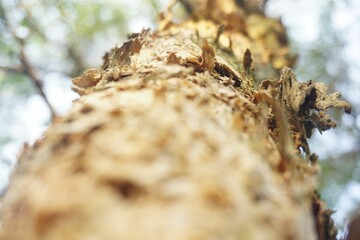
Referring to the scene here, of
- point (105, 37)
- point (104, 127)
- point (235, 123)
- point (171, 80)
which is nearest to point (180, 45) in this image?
point (171, 80)

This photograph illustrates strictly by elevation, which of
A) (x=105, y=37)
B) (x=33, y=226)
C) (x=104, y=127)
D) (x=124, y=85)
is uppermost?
(x=105, y=37)

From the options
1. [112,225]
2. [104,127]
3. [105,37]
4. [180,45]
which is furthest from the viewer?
[105,37]

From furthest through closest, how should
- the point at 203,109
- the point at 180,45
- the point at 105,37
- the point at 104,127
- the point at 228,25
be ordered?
the point at 105,37 < the point at 228,25 < the point at 180,45 < the point at 203,109 < the point at 104,127

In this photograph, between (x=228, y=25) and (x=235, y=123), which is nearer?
(x=235, y=123)

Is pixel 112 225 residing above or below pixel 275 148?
below

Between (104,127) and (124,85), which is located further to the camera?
(124,85)

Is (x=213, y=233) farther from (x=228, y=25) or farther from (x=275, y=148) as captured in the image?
(x=228, y=25)

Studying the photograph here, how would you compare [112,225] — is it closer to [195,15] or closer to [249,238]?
[249,238]

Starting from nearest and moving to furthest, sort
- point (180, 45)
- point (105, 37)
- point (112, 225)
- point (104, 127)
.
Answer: point (112, 225)
point (104, 127)
point (180, 45)
point (105, 37)

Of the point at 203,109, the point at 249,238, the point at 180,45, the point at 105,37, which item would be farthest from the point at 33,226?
the point at 105,37
